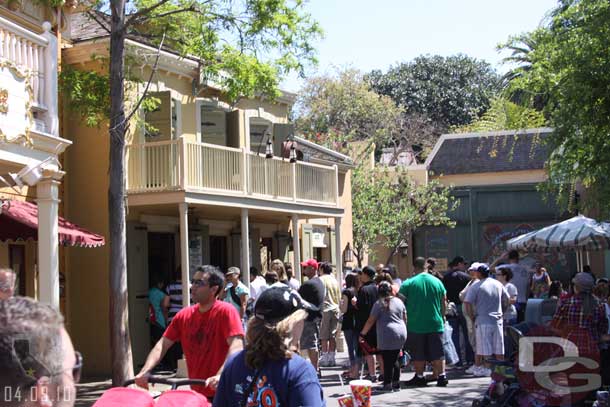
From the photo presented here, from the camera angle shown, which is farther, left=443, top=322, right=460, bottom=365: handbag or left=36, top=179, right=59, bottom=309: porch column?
left=443, top=322, right=460, bottom=365: handbag

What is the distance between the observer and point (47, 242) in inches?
459

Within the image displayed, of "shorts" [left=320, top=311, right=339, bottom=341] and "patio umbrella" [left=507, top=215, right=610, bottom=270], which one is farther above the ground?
"patio umbrella" [left=507, top=215, right=610, bottom=270]

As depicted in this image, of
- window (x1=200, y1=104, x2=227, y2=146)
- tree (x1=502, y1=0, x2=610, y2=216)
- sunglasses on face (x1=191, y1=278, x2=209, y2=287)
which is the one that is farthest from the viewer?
window (x1=200, y1=104, x2=227, y2=146)

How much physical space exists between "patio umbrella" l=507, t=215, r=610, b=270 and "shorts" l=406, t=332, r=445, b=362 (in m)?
5.40

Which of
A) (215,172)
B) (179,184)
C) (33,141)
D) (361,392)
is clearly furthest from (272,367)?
(215,172)

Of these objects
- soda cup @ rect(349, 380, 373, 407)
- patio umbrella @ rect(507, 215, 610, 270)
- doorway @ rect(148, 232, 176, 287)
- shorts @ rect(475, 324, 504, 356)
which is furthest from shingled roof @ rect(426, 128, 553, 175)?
soda cup @ rect(349, 380, 373, 407)

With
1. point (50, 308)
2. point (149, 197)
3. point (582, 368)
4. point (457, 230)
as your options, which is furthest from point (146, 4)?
point (457, 230)

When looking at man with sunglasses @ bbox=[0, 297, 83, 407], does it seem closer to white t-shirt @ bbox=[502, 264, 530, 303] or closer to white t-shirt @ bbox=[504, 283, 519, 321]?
white t-shirt @ bbox=[504, 283, 519, 321]

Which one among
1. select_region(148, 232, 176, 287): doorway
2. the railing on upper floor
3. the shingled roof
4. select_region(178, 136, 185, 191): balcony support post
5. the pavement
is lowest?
the pavement

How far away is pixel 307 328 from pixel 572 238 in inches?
272

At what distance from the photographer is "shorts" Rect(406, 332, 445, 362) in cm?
1286

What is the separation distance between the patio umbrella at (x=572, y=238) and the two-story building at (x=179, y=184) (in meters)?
5.87

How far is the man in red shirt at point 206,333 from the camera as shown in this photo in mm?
6332

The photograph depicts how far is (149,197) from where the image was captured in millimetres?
16891
